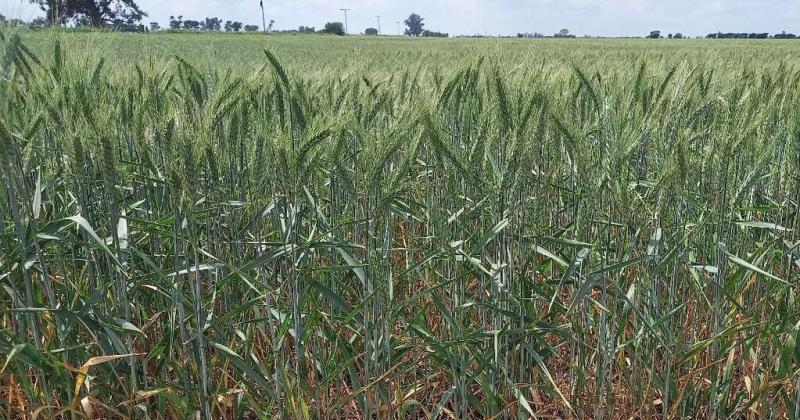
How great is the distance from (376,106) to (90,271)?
955 mm

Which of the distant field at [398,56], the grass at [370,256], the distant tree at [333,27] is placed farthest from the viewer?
the distant tree at [333,27]

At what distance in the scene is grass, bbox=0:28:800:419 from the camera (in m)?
1.50

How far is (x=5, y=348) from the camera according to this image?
1425 mm

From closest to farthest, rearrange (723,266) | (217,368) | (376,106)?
(723,266)
(217,368)
(376,106)

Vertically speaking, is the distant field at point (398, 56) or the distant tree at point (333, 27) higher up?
the distant tree at point (333, 27)

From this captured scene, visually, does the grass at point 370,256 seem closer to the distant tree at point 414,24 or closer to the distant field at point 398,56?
the distant field at point 398,56

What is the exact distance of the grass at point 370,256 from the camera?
1495 millimetres

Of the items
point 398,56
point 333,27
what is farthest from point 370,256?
point 333,27

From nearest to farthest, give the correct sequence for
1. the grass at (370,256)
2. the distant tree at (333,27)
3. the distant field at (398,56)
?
the grass at (370,256) < the distant field at (398,56) < the distant tree at (333,27)

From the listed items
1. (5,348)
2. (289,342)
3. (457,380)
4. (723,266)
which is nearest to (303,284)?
(289,342)

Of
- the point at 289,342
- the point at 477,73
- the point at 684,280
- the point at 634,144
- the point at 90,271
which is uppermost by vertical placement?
the point at 477,73

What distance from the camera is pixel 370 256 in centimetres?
159

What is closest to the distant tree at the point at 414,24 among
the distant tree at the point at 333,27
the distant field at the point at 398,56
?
the distant tree at the point at 333,27

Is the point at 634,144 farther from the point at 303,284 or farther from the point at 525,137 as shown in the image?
the point at 303,284
